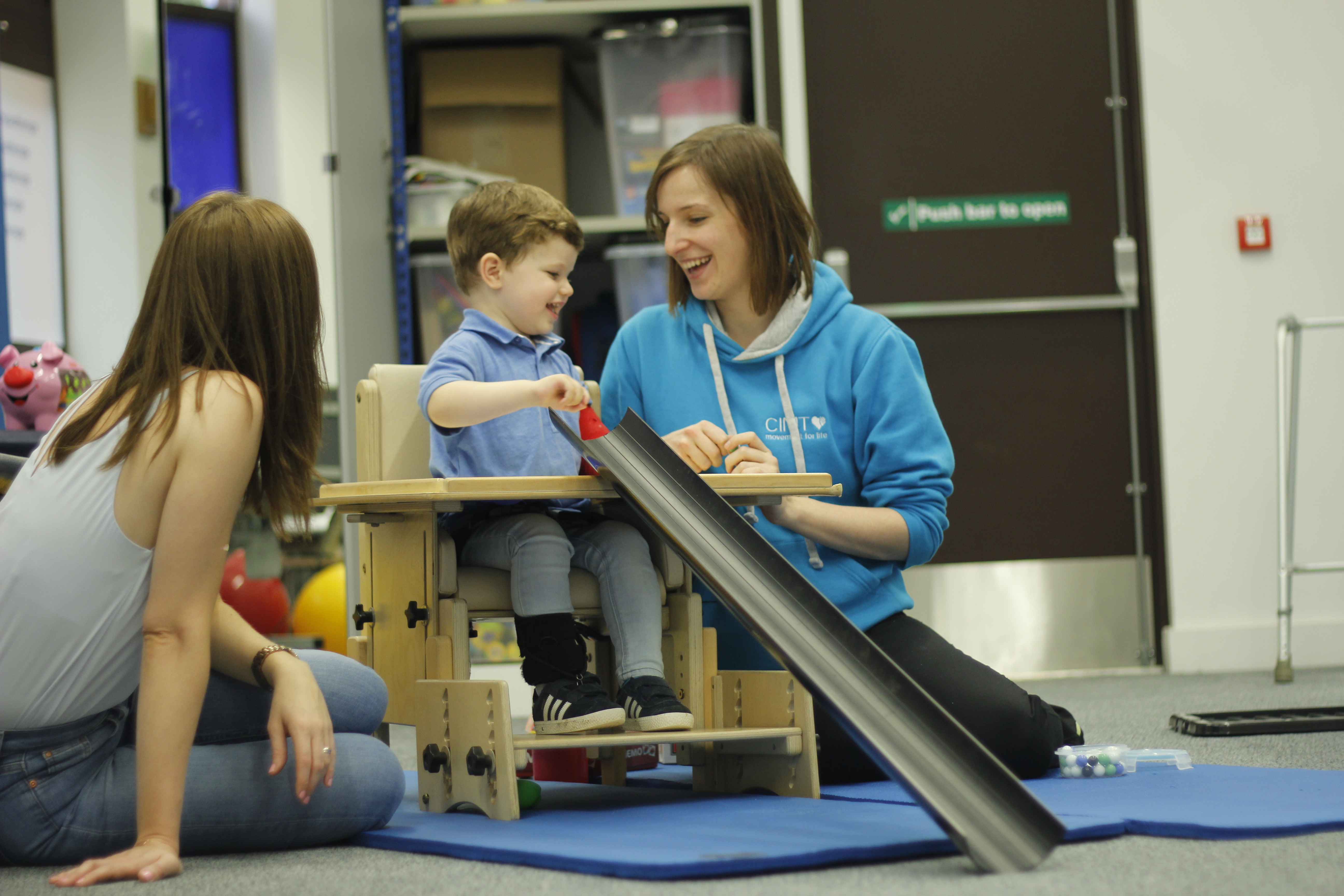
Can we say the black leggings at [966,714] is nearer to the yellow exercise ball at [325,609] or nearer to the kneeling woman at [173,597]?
the kneeling woman at [173,597]

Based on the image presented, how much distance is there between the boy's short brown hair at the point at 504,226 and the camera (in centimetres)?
184

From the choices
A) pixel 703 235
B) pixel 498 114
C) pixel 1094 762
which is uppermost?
pixel 498 114

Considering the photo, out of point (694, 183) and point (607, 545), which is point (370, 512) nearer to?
point (607, 545)

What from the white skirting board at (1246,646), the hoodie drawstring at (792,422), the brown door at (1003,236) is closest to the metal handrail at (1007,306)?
the brown door at (1003,236)

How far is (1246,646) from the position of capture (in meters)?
3.48

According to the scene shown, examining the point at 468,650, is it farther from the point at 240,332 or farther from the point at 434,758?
the point at 240,332

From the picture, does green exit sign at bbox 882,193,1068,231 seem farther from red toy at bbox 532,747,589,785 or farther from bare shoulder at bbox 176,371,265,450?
bare shoulder at bbox 176,371,265,450

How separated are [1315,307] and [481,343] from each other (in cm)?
275

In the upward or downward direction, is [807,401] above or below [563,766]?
above

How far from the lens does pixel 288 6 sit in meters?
4.79

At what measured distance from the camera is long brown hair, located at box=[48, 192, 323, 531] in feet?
4.13

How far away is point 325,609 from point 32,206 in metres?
1.45

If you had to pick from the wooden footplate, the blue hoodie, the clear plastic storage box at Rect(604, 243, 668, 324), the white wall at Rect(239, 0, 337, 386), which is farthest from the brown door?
the white wall at Rect(239, 0, 337, 386)

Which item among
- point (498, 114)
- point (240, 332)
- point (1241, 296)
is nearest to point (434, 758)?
point (240, 332)
